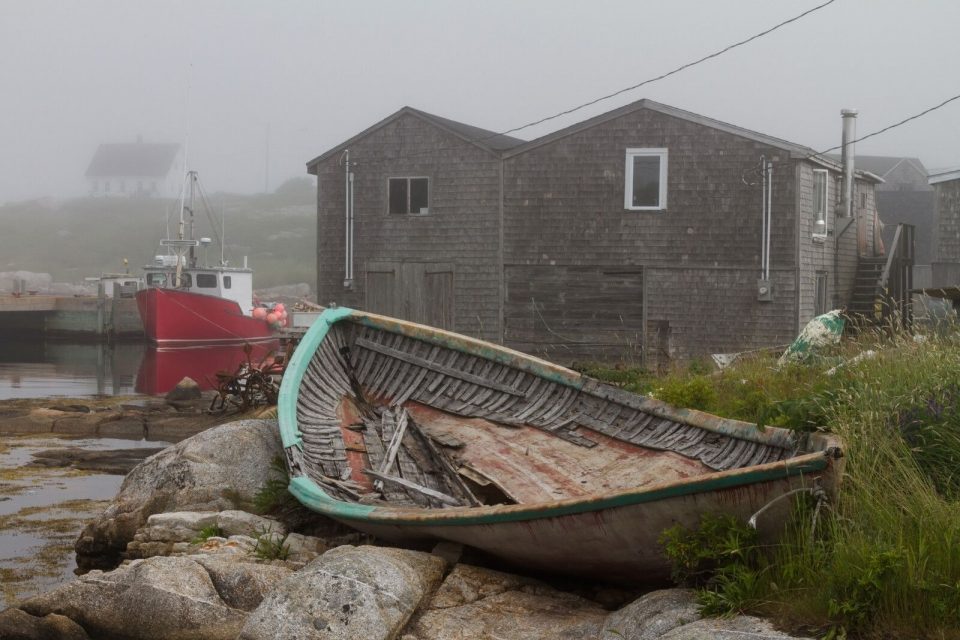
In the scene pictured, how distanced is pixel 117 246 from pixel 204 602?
10147 cm

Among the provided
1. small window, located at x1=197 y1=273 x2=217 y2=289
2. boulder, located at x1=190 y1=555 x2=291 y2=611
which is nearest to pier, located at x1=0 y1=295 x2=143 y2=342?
small window, located at x1=197 y1=273 x2=217 y2=289

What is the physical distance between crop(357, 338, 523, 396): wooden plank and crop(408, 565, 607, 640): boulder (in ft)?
11.8

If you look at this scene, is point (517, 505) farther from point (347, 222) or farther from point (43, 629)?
point (347, 222)

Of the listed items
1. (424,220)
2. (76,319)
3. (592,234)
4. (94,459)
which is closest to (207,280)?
(76,319)

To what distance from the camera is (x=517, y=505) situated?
6.68 meters

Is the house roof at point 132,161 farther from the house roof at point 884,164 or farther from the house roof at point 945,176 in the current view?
the house roof at point 945,176

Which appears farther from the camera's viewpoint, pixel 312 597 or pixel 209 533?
pixel 209 533

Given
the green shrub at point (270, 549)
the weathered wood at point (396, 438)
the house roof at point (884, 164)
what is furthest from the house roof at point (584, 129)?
the house roof at point (884, 164)

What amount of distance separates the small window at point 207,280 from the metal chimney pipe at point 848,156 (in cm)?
2395

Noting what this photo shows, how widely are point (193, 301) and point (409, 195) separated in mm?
17595

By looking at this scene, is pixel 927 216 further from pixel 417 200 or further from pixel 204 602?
pixel 204 602

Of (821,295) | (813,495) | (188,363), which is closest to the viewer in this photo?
(813,495)

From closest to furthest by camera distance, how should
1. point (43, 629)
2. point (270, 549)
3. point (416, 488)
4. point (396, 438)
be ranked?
point (43, 629) → point (270, 549) → point (416, 488) → point (396, 438)

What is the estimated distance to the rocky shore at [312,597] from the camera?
20.0 feet
